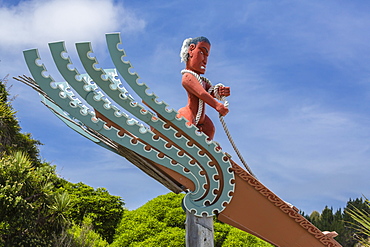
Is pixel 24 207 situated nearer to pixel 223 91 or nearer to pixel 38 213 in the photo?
pixel 38 213

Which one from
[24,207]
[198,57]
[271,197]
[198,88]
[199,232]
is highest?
[198,57]

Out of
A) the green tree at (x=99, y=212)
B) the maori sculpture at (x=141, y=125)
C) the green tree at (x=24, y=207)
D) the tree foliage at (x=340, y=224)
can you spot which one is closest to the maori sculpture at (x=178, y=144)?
the maori sculpture at (x=141, y=125)

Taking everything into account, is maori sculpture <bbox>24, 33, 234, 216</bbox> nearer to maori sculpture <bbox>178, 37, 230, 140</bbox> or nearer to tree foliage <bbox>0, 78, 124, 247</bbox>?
maori sculpture <bbox>178, 37, 230, 140</bbox>

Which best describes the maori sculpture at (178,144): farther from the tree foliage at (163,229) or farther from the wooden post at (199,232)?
the tree foliage at (163,229)

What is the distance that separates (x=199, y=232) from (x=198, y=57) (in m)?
2.48

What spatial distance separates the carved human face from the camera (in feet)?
19.9

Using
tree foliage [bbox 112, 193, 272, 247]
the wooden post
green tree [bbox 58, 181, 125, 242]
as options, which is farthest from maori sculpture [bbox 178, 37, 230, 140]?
green tree [bbox 58, 181, 125, 242]

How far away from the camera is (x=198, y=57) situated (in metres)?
6.06

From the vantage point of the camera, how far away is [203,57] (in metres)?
6.11

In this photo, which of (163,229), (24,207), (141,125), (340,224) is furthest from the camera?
(340,224)

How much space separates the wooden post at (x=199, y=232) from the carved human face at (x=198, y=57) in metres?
2.10

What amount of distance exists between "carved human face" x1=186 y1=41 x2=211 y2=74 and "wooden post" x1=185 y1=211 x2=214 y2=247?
2.10 metres

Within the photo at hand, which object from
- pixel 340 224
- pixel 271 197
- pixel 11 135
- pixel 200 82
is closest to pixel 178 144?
pixel 200 82

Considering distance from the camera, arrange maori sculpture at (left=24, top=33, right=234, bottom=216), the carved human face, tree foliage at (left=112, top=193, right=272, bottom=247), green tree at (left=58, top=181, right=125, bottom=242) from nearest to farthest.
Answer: maori sculpture at (left=24, top=33, right=234, bottom=216), the carved human face, tree foliage at (left=112, top=193, right=272, bottom=247), green tree at (left=58, top=181, right=125, bottom=242)
